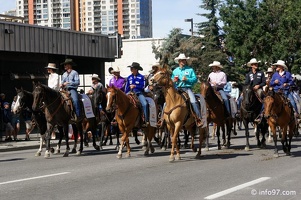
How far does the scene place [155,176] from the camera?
1405 centimetres

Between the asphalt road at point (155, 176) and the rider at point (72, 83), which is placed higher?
the rider at point (72, 83)

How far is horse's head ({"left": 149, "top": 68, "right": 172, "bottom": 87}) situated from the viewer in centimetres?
1703

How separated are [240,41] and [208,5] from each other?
9.21 m

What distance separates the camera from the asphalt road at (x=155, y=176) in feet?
38.2

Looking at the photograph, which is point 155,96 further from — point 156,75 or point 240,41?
point 240,41

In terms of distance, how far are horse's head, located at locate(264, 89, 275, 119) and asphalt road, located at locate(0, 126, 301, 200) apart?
46.0 inches

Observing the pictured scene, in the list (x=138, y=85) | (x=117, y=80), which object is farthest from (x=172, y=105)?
(x=117, y=80)

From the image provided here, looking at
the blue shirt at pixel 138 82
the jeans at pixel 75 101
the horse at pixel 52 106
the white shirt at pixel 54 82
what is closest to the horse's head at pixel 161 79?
the blue shirt at pixel 138 82

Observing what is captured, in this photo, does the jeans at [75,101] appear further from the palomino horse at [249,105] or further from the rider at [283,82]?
the rider at [283,82]

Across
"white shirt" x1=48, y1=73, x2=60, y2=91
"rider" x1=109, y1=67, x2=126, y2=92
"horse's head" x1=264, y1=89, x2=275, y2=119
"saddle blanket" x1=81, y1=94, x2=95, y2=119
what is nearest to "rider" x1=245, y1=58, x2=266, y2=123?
"horse's head" x1=264, y1=89, x2=275, y2=119

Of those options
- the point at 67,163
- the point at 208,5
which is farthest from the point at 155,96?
the point at 208,5

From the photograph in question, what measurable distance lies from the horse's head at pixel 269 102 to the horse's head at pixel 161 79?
2.77 meters

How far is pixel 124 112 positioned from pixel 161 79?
207 cm

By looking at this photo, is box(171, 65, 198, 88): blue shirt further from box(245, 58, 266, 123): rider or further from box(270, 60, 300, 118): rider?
box(245, 58, 266, 123): rider
